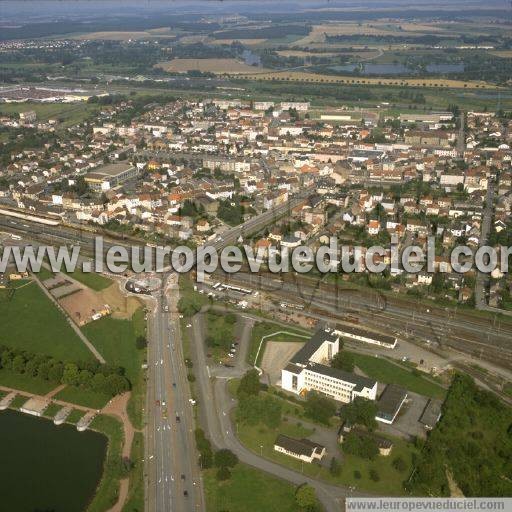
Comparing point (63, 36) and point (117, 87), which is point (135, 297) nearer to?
point (117, 87)

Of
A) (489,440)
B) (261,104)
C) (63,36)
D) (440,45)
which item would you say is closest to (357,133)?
(261,104)

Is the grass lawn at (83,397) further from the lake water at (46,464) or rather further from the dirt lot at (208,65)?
the dirt lot at (208,65)

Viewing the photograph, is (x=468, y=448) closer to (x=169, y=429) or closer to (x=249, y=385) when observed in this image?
(x=249, y=385)

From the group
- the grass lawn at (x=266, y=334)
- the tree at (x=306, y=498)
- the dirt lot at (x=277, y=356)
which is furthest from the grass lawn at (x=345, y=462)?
the grass lawn at (x=266, y=334)

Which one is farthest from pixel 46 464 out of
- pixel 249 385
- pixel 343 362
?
pixel 343 362

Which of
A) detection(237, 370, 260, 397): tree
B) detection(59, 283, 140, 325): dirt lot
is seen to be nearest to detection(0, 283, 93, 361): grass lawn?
detection(59, 283, 140, 325): dirt lot
